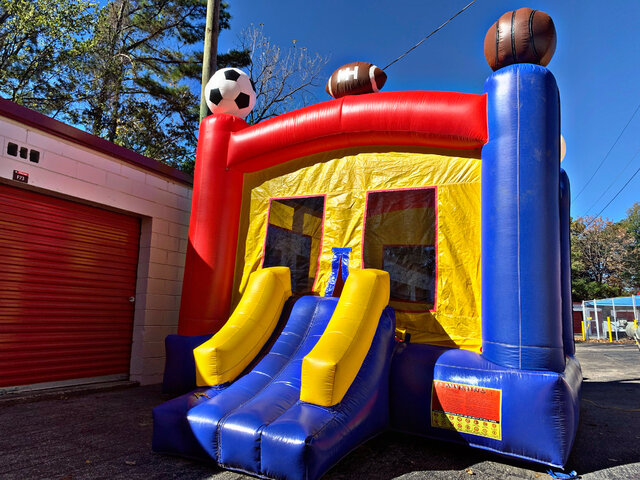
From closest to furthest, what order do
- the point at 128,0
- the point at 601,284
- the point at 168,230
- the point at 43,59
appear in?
the point at 168,230, the point at 43,59, the point at 128,0, the point at 601,284

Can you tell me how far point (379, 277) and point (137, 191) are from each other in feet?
12.2

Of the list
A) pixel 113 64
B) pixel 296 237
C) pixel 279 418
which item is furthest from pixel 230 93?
pixel 113 64

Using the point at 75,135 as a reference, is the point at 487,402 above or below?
below

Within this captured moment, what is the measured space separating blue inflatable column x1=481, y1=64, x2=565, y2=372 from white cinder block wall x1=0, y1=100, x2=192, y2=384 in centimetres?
429

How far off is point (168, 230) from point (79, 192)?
133 cm

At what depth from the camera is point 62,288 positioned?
16.9ft

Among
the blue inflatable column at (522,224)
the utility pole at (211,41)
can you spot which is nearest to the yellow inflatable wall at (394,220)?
the blue inflatable column at (522,224)

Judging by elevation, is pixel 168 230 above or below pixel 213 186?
below

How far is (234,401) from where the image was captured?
3217mm

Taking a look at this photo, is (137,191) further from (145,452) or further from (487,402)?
(487,402)

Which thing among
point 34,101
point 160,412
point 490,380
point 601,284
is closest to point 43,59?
point 34,101

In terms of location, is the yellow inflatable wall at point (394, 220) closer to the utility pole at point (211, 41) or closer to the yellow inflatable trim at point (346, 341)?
the yellow inflatable trim at point (346, 341)

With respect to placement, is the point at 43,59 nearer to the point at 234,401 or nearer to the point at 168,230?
the point at 168,230

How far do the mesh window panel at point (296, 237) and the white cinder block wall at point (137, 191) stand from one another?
1853 mm
